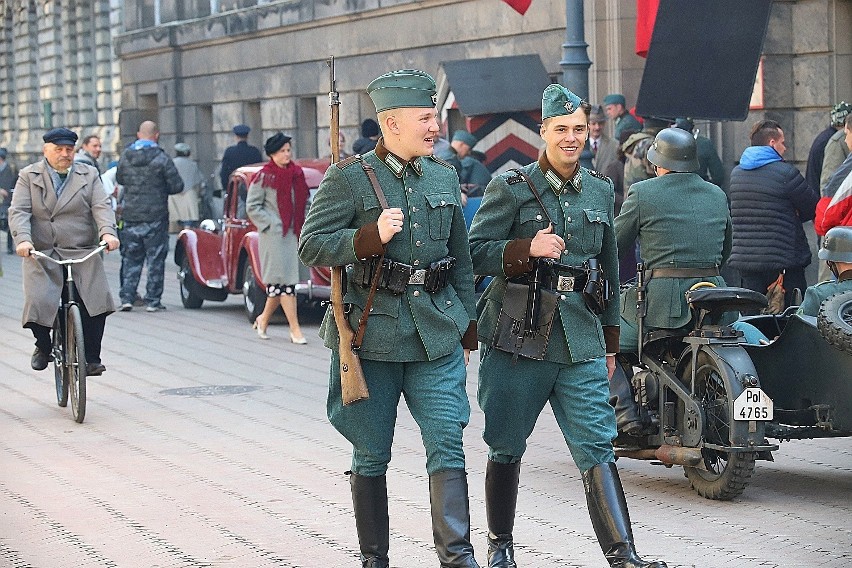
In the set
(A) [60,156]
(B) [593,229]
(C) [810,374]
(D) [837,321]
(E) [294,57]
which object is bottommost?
(C) [810,374]

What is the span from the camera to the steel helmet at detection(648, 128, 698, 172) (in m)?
8.27

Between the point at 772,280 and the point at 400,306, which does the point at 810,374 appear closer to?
the point at 400,306

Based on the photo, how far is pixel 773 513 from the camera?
7.66 m

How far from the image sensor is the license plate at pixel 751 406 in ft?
25.0

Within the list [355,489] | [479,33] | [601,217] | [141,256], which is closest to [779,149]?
[601,217]

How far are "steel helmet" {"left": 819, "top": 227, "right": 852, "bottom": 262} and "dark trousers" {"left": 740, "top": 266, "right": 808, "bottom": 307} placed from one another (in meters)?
3.72

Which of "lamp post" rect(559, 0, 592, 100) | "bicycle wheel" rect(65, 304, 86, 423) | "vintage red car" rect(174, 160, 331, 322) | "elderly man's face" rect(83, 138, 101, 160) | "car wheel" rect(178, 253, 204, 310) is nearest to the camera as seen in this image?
"bicycle wheel" rect(65, 304, 86, 423)

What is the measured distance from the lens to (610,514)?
237 inches

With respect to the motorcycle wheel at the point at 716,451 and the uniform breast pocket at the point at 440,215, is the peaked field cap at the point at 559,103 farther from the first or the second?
the motorcycle wheel at the point at 716,451

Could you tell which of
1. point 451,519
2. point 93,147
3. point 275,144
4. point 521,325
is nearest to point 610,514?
point 451,519

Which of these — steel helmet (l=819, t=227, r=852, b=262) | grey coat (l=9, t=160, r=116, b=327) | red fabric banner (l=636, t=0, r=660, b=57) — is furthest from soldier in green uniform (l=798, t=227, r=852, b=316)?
red fabric banner (l=636, t=0, r=660, b=57)

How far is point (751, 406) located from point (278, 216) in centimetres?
841

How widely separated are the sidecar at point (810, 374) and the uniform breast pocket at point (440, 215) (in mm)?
2246

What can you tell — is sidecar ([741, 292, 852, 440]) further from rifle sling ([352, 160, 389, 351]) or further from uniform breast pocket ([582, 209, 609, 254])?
rifle sling ([352, 160, 389, 351])
